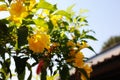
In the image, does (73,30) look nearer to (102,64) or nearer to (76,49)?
(76,49)

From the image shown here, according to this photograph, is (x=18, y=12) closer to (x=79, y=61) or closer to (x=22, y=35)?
(x=22, y=35)

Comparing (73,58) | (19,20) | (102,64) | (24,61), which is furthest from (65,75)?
(102,64)

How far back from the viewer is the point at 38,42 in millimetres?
1125

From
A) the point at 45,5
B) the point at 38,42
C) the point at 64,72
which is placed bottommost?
the point at 64,72

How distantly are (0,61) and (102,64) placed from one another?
3.59 metres

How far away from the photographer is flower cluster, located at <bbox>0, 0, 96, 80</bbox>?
1.09 metres

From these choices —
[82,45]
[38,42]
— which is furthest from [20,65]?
[82,45]

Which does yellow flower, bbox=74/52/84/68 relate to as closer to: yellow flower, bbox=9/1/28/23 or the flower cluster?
the flower cluster

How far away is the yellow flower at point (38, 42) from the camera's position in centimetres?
110

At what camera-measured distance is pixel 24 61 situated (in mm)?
1158

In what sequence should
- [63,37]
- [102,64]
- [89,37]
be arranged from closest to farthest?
[63,37], [89,37], [102,64]

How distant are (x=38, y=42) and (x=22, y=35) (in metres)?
0.08

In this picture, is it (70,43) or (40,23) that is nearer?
(40,23)

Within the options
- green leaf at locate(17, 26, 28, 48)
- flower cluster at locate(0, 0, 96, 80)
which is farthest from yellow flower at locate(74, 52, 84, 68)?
green leaf at locate(17, 26, 28, 48)
